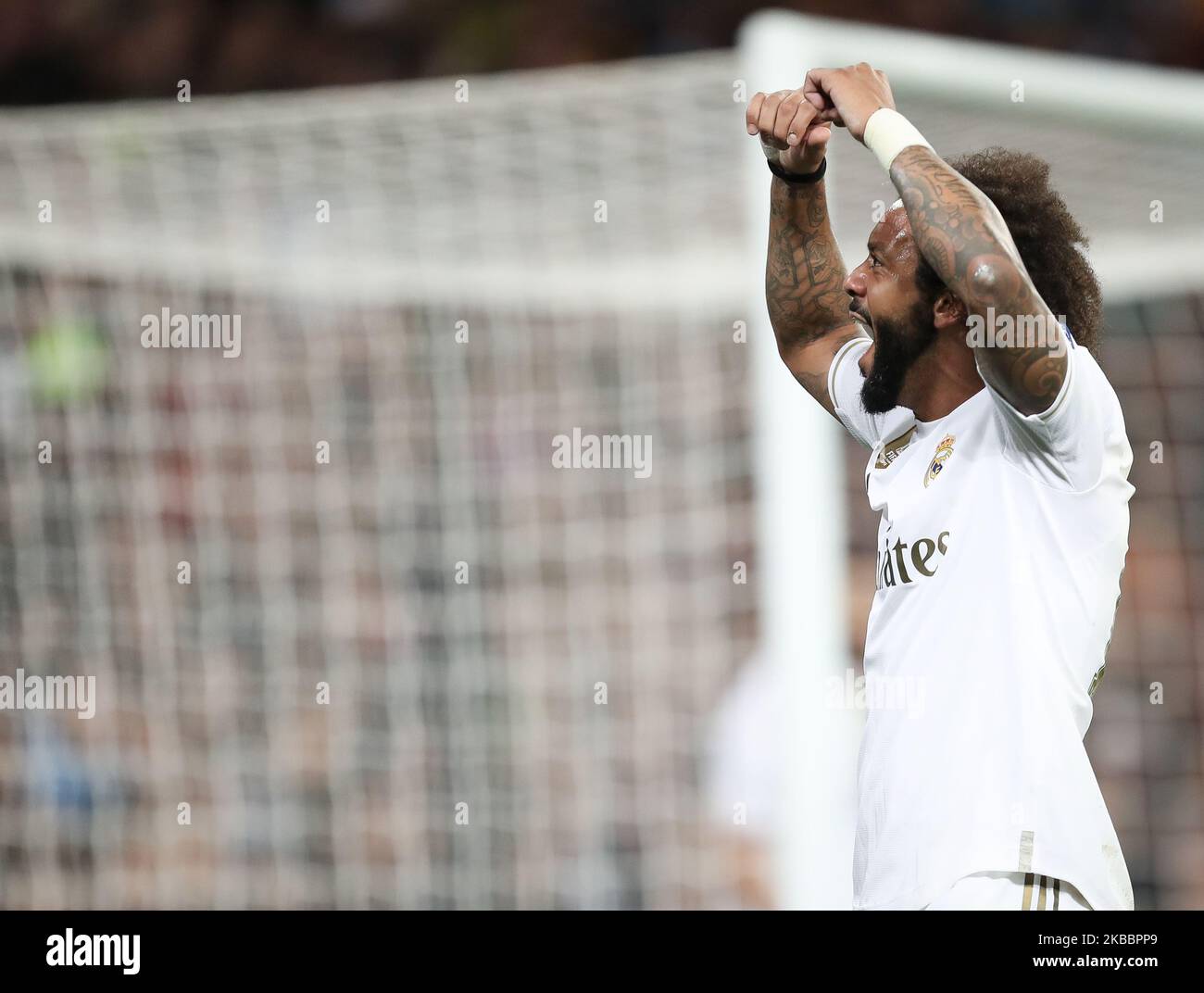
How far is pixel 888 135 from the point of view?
5.72ft

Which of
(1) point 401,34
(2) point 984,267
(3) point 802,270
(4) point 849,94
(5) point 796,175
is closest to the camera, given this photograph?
(2) point 984,267

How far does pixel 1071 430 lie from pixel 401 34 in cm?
671

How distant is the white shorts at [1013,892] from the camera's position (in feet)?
5.62

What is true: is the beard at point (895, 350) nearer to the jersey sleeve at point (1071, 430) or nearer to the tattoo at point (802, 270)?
the jersey sleeve at point (1071, 430)

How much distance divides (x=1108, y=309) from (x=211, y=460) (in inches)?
136

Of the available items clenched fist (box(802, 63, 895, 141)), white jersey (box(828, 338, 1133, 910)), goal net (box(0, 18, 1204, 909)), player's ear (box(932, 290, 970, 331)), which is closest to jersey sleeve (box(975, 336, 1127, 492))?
white jersey (box(828, 338, 1133, 910))

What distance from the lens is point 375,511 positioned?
547 centimetres

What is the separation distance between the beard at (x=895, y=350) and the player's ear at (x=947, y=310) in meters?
0.02

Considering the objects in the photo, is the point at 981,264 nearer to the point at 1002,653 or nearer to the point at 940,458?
the point at 940,458

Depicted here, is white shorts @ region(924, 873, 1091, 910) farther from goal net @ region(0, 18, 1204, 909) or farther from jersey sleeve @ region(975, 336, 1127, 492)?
goal net @ region(0, 18, 1204, 909)

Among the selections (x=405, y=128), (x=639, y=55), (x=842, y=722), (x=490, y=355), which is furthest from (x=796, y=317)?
(x=639, y=55)

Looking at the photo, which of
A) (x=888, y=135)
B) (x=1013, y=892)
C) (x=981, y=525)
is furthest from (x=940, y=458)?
(x=1013, y=892)

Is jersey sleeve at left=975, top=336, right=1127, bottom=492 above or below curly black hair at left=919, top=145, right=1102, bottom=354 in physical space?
below

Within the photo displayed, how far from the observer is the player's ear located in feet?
5.82
